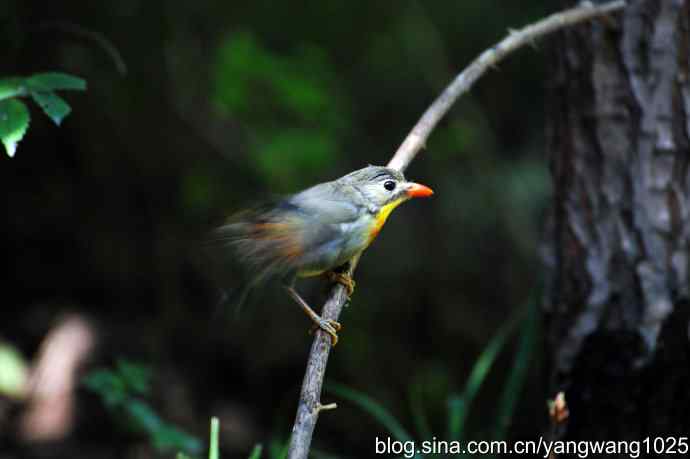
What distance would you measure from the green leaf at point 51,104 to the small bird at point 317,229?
706 mm

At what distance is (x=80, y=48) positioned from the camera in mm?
4438

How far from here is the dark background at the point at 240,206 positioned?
523 centimetres

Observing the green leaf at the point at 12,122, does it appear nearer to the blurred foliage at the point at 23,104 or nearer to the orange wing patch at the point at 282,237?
the blurred foliage at the point at 23,104

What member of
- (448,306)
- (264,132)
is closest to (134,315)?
(264,132)

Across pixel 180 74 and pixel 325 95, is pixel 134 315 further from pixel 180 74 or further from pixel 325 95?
pixel 325 95

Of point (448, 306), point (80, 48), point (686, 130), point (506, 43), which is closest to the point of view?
point (506, 43)

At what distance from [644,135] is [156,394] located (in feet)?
11.9

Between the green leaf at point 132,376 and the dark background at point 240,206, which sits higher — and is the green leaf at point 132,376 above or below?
below

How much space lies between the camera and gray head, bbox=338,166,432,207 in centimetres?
303

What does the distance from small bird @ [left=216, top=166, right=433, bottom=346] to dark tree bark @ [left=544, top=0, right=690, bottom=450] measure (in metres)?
0.84

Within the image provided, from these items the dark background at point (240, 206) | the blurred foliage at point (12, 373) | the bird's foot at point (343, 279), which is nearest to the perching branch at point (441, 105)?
the bird's foot at point (343, 279)

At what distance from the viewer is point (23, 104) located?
2496 millimetres

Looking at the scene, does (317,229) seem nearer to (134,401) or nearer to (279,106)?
(134,401)

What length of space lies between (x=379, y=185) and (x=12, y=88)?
1.40m
